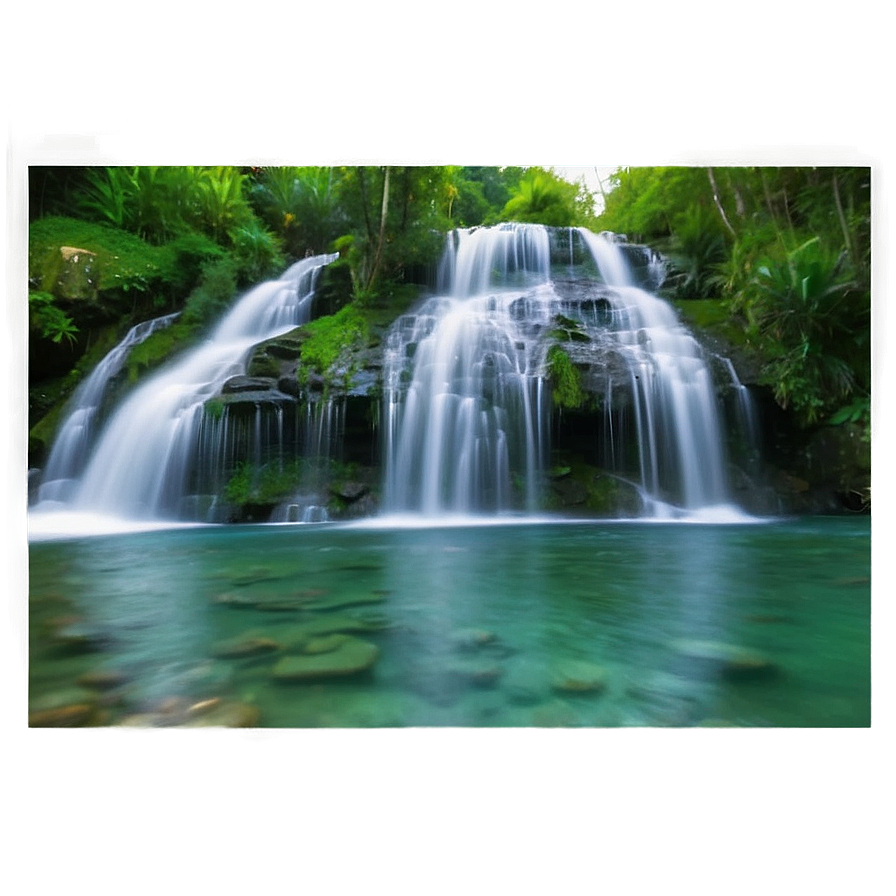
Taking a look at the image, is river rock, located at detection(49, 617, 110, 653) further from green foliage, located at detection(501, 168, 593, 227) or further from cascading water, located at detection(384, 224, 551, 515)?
green foliage, located at detection(501, 168, 593, 227)

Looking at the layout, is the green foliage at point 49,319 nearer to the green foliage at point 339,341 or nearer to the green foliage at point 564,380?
the green foliage at point 339,341

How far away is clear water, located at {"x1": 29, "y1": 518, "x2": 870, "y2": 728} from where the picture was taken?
1692 mm

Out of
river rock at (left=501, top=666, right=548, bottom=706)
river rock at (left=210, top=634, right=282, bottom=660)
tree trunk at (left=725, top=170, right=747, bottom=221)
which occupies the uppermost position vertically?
tree trunk at (left=725, top=170, right=747, bottom=221)

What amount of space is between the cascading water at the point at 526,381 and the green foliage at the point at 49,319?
1.27 meters

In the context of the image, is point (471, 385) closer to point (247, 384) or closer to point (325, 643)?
point (247, 384)

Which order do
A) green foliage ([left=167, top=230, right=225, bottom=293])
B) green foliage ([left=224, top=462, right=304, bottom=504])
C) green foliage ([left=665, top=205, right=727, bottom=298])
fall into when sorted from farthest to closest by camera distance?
green foliage ([left=167, top=230, right=225, bottom=293]) < green foliage ([left=224, top=462, right=304, bottom=504]) < green foliage ([left=665, top=205, right=727, bottom=298])

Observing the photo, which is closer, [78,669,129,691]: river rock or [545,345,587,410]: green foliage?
[78,669,129,691]: river rock

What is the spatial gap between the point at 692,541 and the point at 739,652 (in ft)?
1.79

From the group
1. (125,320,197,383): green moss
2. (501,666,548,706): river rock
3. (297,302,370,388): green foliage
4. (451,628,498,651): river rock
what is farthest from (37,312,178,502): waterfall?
(501,666,548,706): river rock

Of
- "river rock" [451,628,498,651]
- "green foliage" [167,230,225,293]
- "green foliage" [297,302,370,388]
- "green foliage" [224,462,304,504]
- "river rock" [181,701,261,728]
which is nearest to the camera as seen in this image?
"river rock" [181,701,261,728]

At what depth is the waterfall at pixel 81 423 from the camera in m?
2.07

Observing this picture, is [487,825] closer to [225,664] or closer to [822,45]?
[225,664]

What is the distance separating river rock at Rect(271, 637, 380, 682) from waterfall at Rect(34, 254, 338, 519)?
1.00 m

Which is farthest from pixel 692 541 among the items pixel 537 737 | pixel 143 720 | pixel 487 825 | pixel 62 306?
pixel 62 306
